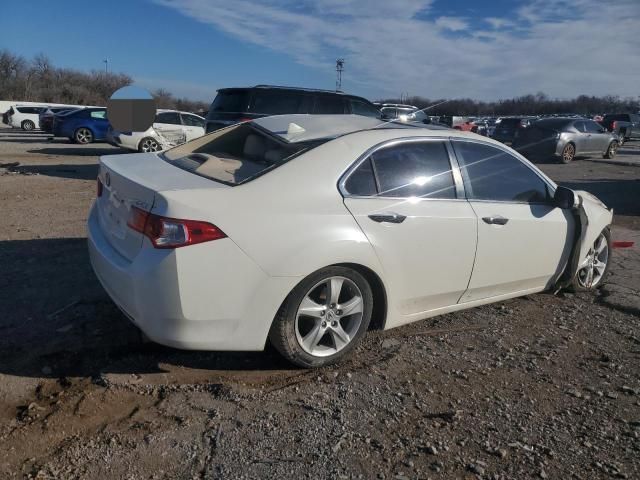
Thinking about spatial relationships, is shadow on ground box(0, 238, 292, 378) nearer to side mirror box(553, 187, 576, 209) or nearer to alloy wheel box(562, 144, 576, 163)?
side mirror box(553, 187, 576, 209)

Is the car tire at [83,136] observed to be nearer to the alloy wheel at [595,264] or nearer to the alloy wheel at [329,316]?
the alloy wheel at [595,264]

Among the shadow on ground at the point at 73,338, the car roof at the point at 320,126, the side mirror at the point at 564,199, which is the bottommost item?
the shadow on ground at the point at 73,338

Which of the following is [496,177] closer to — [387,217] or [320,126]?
[387,217]

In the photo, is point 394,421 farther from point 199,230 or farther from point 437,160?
point 437,160

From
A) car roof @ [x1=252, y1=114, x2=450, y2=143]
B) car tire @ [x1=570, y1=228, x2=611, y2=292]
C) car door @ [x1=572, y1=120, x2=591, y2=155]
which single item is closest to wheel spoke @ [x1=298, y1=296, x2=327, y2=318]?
car roof @ [x1=252, y1=114, x2=450, y2=143]

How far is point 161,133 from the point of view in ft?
58.0

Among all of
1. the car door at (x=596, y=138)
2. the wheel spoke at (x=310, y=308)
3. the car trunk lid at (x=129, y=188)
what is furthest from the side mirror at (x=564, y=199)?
the car door at (x=596, y=138)

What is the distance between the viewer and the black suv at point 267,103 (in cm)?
1099

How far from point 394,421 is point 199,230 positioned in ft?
4.87

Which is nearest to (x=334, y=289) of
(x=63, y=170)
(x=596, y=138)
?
(x=63, y=170)

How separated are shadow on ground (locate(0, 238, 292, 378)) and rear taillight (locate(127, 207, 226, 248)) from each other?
952 millimetres

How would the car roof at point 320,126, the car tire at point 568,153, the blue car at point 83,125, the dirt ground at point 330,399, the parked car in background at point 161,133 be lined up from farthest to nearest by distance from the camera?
the blue car at point 83,125, the car tire at point 568,153, the parked car in background at point 161,133, the car roof at point 320,126, the dirt ground at point 330,399

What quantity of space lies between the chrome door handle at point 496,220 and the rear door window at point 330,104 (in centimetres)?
793

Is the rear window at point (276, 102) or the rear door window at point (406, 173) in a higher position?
the rear window at point (276, 102)
